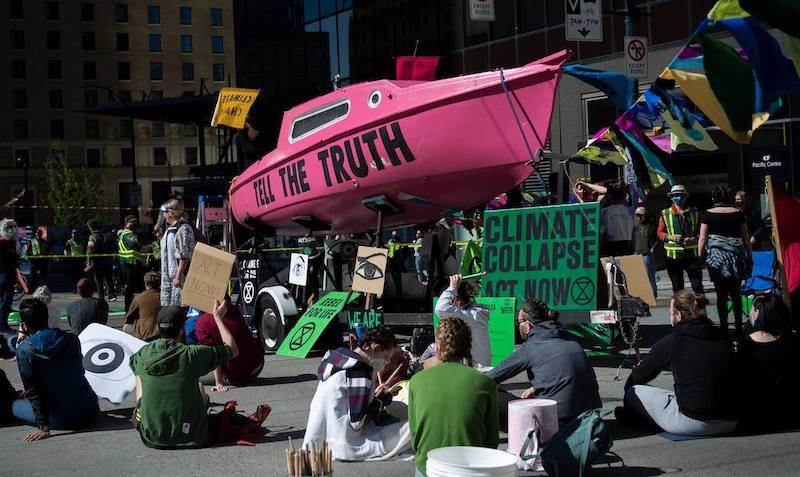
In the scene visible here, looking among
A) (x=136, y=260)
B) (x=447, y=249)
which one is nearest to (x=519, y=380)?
(x=447, y=249)

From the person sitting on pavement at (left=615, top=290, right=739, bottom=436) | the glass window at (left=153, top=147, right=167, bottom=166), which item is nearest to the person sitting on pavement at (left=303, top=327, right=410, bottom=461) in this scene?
the person sitting on pavement at (left=615, top=290, right=739, bottom=436)

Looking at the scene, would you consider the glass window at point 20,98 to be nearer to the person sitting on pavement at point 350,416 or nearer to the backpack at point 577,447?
the person sitting on pavement at point 350,416

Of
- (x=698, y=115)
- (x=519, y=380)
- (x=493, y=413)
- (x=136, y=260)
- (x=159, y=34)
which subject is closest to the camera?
(x=493, y=413)

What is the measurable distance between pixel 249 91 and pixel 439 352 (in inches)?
331

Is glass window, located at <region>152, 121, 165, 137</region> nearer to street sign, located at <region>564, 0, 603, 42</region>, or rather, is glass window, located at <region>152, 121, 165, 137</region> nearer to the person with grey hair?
street sign, located at <region>564, 0, 603, 42</region>

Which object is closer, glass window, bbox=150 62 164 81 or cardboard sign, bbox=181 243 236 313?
cardboard sign, bbox=181 243 236 313

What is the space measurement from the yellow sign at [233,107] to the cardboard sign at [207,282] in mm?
4396

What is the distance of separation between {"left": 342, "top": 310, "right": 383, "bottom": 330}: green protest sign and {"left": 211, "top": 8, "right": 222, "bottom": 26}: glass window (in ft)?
316

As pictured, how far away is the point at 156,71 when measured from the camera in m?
99.8

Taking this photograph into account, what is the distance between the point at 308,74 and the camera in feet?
150

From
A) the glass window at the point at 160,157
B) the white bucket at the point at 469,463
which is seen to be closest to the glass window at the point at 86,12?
the glass window at the point at 160,157

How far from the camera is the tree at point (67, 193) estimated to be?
289ft

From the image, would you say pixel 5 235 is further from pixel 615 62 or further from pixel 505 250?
pixel 615 62

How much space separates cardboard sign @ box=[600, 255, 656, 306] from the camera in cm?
1052
